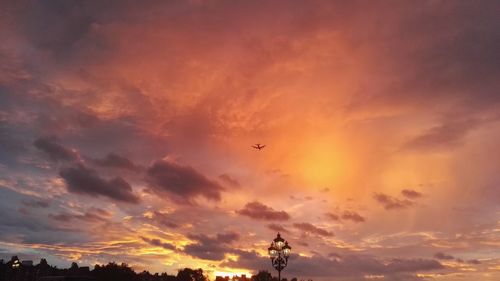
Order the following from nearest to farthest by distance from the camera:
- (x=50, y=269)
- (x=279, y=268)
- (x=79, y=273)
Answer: (x=279, y=268) → (x=79, y=273) → (x=50, y=269)

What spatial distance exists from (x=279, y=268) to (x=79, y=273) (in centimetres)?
9771

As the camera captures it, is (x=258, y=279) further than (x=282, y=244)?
Yes

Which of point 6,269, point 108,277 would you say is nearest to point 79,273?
point 108,277

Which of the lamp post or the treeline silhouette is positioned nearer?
the lamp post

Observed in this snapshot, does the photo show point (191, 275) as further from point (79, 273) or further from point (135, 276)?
point (79, 273)

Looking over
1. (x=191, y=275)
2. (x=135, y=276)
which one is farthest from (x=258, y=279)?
(x=135, y=276)

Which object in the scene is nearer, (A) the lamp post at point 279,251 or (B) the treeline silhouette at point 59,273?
(A) the lamp post at point 279,251

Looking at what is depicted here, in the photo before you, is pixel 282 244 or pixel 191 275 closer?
pixel 282 244

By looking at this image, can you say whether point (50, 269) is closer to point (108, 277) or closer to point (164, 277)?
point (108, 277)

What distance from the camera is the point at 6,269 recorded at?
12825 cm

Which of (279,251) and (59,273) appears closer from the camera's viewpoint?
(279,251)

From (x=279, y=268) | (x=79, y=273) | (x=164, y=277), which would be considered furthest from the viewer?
(x=164, y=277)

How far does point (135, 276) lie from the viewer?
129m

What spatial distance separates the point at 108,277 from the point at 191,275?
64775 millimetres
